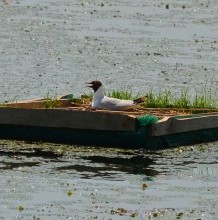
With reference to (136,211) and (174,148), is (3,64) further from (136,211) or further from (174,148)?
(136,211)

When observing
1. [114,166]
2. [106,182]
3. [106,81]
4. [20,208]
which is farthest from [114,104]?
[106,81]

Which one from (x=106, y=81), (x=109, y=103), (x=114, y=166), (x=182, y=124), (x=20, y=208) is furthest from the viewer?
(x=106, y=81)

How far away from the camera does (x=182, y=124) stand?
19562 mm

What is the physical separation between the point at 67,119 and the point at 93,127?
0.37m

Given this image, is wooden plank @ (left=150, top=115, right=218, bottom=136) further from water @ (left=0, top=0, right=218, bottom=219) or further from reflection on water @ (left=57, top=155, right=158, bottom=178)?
reflection on water @ (left=57, top=155, right=158, bottom=178)

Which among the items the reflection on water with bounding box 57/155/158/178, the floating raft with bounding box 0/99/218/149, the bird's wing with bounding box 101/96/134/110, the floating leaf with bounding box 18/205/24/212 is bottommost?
the floating leaf with bounding box 18/205/24/212

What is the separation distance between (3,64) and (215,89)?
4.66m

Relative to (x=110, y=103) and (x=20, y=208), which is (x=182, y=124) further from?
(x=20, y=208)

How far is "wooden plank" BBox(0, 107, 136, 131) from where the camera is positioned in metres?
19.0

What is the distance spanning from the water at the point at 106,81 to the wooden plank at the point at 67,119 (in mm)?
300

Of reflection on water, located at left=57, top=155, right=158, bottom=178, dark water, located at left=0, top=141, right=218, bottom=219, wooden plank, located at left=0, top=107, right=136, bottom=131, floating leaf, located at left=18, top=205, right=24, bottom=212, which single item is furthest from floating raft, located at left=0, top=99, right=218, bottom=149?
floating leaf, located at left=18, top=205, right=24, bottom=212

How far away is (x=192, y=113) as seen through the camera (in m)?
21.0

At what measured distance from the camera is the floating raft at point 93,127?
62.3ft

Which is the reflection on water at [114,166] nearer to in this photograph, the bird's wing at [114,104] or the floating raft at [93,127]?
the floating raft at [93,127]
